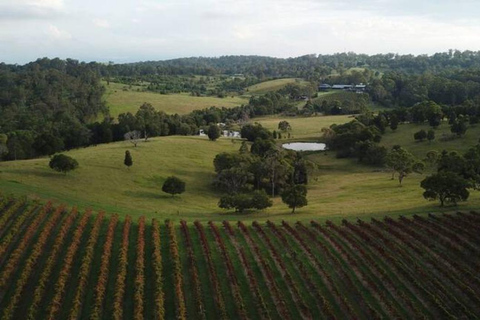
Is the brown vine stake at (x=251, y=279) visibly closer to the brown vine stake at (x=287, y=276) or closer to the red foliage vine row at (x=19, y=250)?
the brown vine stake at (x=287, y=276)

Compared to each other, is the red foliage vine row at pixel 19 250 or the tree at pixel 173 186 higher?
the red foliage vine row at pixel 19 250

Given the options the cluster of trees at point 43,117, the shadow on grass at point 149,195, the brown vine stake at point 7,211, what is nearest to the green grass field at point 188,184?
the shadow on grass at point 149,195

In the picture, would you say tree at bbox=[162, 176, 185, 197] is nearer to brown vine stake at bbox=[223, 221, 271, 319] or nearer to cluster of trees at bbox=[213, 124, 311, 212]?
cluster of trees at bbox=[213, 124, 311, 212]

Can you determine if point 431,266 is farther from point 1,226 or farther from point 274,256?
point 1,226

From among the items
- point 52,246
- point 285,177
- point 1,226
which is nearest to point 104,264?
point 52,246

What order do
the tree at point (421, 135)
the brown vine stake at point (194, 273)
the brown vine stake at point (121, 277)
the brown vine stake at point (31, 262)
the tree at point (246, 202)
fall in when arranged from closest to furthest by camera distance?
the brown vine stake at point (121, 277), the brown vine stake at point (31, 262), the brown vine stake at point (194, 273), the tree at point (246, 202), the tree at point (421, 135)
